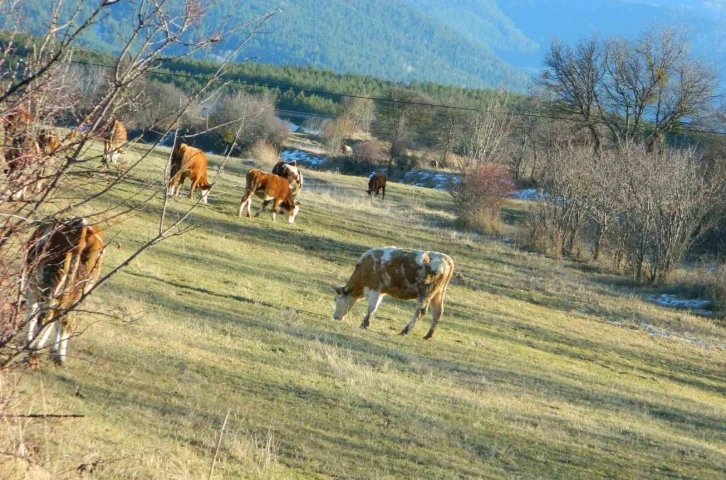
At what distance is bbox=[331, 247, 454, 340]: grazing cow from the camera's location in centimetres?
1711

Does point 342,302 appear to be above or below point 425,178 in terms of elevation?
below

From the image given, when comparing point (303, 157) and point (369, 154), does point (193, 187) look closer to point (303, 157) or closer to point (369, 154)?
point (369, 154)

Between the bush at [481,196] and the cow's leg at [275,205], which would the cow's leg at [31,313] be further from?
the bush at [481,196]

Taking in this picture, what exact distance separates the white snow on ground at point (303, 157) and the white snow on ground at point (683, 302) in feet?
169

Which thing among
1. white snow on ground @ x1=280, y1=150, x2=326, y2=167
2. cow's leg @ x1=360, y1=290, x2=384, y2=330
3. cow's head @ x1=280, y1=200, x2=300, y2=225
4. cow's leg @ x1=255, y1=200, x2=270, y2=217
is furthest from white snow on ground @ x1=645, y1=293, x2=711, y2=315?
white snow on ground @ x1=280, y1=150, x2=326, y2=167

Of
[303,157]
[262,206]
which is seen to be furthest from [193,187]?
[303,157]

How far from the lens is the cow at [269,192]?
1033 inches

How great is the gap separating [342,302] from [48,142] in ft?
42.0

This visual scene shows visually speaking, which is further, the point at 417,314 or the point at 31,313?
the point at 417,314

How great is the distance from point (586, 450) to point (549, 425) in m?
0.93

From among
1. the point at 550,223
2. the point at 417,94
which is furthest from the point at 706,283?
the point at 417,94

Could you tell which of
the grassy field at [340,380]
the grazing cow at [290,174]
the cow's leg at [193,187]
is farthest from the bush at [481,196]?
the cow's leg at [193,187]

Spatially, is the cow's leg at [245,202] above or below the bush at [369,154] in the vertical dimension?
below

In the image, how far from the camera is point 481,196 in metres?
41.6
